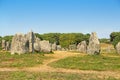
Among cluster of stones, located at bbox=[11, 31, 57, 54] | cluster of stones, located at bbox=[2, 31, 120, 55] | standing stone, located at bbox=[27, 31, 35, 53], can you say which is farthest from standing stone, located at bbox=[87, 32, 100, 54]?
standing stone, located at bbox=[27, 31, 35, 53]

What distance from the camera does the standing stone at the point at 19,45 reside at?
4103 centimetres

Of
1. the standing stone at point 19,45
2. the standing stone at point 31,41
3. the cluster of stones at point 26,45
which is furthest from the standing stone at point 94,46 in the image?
the standing stone at point 19,45

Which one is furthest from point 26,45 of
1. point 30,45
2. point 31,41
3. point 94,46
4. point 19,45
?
point 94,46

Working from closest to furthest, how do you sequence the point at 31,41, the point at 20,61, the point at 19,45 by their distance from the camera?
1. the point at 20,61
2. the point at 19,45
3. the point at 31,41

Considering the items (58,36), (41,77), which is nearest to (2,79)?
(41,77)

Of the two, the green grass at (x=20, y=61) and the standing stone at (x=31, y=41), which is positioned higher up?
the standing stone at (x=31, y=41)

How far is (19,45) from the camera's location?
41.2 m

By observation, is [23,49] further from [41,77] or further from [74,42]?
[74,42]

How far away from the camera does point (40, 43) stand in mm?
47344

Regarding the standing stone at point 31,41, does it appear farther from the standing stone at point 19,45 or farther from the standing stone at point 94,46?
the standing stone at point 94,46

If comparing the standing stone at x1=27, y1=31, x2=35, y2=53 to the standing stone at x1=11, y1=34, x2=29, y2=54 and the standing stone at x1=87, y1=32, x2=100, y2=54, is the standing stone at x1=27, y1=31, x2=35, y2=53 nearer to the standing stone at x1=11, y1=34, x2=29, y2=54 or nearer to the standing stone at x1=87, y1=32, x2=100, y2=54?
the standing stone at x1=11, y1=34, x2=29, y2=54

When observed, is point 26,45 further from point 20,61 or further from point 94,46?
point 20,61

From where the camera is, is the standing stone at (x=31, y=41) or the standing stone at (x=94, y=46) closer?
the standing stone at (x=94, y=46)

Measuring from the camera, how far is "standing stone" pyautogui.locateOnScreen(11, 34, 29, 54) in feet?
135
